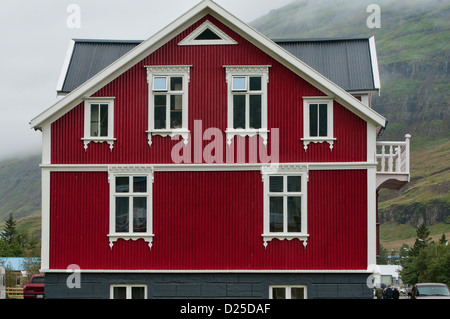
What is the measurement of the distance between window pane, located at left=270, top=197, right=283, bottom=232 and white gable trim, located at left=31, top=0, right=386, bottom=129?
14.5ft

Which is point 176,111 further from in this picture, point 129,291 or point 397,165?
point 397,165

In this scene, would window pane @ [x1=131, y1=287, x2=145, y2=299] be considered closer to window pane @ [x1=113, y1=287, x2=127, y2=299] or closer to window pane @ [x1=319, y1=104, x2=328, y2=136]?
window pane @ [x1=113, y1=287, x2=127, y2=299]

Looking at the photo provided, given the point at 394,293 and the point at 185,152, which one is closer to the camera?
the point at 185,152

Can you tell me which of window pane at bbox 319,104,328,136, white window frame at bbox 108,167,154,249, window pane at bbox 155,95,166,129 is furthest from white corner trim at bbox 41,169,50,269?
window pane at bbox 319,104,328,136

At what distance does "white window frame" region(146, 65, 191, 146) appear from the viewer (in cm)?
2880

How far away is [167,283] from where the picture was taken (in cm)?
2836

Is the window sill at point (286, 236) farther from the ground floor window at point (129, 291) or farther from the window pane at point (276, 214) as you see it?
the ground floor window at point (129, 291)

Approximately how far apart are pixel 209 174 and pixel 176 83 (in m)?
3.76

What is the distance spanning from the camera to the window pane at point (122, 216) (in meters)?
28.6

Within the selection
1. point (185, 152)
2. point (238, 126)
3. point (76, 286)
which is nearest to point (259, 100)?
point (238, 126)

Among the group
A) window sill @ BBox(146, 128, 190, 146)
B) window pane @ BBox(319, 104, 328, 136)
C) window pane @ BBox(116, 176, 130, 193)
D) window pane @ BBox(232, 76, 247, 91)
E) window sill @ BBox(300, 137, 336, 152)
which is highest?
window pane @ BBox(232, 76, 247, 91)

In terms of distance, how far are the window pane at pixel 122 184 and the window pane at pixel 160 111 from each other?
7.63 feet

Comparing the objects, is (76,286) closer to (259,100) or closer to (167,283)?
(167,283)
